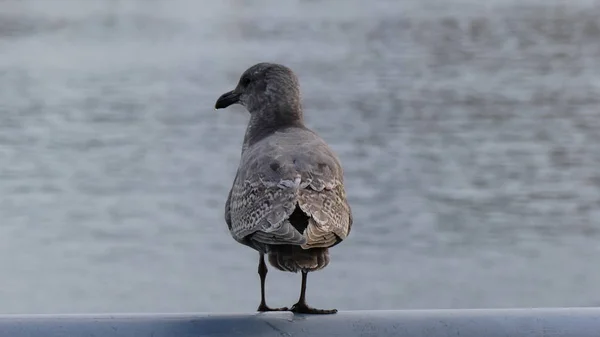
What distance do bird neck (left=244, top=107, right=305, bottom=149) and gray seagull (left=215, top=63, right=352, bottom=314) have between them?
16 centimetres

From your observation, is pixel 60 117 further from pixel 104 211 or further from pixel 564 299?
pixel 564 299

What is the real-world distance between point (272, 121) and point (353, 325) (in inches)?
85.1

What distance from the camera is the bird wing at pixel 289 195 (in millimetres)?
3049

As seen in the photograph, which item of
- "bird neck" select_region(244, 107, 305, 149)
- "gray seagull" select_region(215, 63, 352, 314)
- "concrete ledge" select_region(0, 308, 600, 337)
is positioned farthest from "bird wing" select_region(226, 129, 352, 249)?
"concrete ledge" select_region(0, 308, 600, 337)

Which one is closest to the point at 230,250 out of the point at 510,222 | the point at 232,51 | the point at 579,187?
the point at 510,222

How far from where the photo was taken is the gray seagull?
303 cm

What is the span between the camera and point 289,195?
3.18 meters

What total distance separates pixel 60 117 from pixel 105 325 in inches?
335

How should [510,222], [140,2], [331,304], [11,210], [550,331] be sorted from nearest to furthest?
[550,331] → [331,304] → [510,222] → [11,210] → [140,2]

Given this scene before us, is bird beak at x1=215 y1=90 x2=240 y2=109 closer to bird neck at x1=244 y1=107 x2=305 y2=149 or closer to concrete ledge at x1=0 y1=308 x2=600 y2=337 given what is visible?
bird neck at x1=244 y1=107 x2=305 y2=149

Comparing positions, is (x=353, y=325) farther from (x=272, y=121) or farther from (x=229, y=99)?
(x=229, y=99)

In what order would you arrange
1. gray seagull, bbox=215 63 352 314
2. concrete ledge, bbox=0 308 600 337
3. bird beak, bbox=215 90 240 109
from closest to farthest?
1. concrete ledge, bbox=0 308 600 337
2. gray seagull, bbox=215 63 352 314
3. bird beak, bbox=215 90 240 109

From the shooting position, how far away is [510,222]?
714cm

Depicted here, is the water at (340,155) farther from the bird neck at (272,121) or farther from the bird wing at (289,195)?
the bird wing at (289,195)
